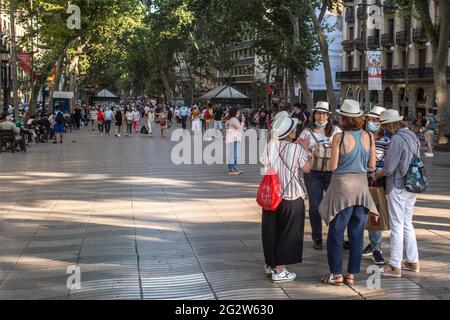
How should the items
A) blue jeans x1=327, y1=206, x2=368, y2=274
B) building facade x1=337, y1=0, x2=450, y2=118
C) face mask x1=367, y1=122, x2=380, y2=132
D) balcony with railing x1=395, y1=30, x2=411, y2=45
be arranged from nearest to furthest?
blue jeans x1=327, y1=206, x2=368, y2=274, face mask x1=367, y1=122, x2=380, y2=132, building facade x1=337, y1=0, x2=450, y2=118, balcony with railing x1=395, y1=30, x2=411, y2=45

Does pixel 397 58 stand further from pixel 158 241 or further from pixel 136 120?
pixel 158 241

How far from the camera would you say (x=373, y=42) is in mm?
57438

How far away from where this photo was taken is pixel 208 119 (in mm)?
39625

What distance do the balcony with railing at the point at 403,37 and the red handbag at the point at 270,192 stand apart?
48.6 meters

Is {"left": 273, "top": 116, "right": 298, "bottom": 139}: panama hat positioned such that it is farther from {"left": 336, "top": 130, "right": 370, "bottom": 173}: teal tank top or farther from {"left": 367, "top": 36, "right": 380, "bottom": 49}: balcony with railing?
{"left": 367, "top": 36, "right": 380, "bottom": 49}: balcony with railing

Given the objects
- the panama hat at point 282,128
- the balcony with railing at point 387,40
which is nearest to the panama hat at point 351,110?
the panama hat at point 282,128

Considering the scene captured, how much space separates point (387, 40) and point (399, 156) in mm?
50837

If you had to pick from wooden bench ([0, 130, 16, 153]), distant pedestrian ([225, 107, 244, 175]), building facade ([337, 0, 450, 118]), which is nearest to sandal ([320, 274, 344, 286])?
distant pedestrian ([225, 107, 244, 175])

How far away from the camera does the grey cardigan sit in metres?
6.80

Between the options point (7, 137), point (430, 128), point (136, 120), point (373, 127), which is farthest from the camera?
point (136, 120)

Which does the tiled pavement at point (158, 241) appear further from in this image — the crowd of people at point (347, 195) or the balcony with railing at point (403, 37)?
the balcony with railing at point (403, 37)

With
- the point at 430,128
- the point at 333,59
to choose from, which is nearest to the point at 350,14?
the point at 333,59

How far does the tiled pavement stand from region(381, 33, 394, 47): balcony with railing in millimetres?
41385
